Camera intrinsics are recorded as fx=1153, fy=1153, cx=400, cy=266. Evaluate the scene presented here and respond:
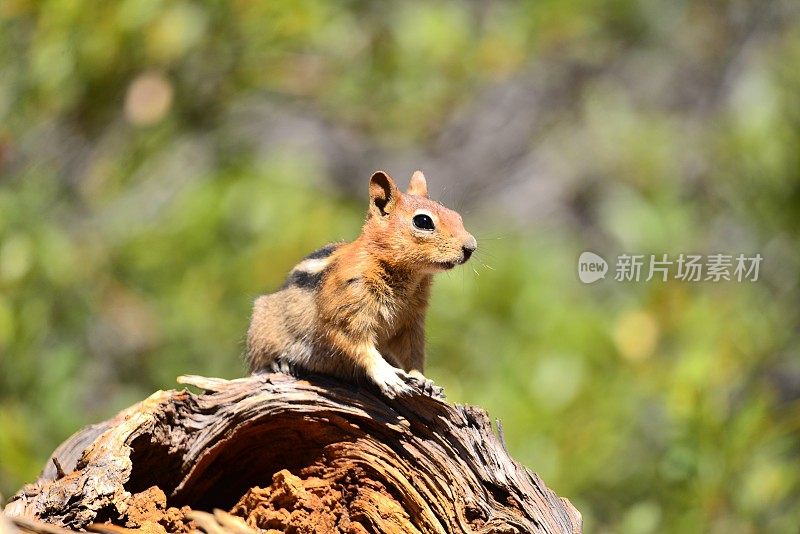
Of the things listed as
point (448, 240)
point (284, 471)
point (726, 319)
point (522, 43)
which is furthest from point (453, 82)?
point (284, 471)

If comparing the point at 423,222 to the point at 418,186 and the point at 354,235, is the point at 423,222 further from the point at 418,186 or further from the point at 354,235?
the point at 354,235

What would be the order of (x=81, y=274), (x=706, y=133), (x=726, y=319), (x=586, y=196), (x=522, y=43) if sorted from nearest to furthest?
(x=81, y=274)
(x=726, y=319)
(x=522, y=43)
(x=706, y=133)
(x=586, y=196)

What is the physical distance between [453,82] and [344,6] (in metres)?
1.30

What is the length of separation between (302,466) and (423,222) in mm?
1036

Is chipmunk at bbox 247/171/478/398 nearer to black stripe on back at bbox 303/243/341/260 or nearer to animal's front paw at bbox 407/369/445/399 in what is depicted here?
black stripe on back at bbox 303/243/341/260

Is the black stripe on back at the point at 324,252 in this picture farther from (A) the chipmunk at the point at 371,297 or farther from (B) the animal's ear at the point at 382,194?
(B) the animal's ear at the point at 382,194

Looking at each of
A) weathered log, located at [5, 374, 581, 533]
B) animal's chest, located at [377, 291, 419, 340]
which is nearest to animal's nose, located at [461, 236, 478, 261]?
animal's chest, located at [377, 291, 419, 340]

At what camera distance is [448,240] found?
14.2 ft

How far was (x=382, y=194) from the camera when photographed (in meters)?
4.52

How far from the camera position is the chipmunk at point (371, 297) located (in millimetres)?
4234

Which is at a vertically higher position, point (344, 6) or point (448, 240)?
point (344, 6)

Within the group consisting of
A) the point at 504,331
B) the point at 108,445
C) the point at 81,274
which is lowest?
the point at 108,445

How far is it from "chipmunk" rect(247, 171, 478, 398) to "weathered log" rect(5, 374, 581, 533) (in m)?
0.25

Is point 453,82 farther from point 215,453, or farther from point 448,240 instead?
point 215,453
